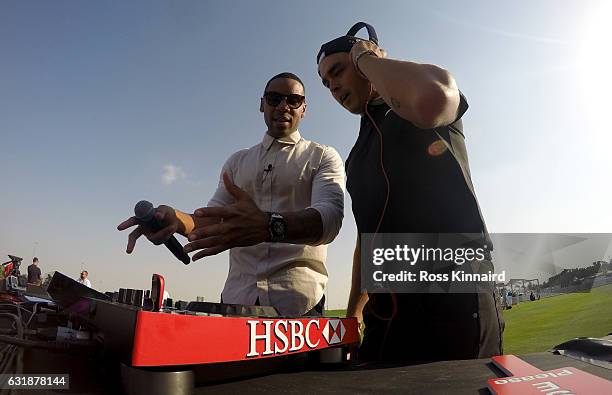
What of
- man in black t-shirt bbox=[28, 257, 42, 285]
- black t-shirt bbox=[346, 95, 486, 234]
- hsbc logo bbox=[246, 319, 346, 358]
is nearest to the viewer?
hsbc logo bbox=[246, 319, 346, 358]

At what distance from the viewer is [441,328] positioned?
1408mm

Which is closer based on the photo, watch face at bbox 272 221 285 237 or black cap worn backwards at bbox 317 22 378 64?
watch face at bbox 272 221 285 237

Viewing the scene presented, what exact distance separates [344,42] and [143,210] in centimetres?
118

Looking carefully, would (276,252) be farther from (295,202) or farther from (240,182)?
(240,182)

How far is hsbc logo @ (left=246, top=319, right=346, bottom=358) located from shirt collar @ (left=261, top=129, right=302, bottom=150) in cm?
119

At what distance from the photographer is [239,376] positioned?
922 millimetres

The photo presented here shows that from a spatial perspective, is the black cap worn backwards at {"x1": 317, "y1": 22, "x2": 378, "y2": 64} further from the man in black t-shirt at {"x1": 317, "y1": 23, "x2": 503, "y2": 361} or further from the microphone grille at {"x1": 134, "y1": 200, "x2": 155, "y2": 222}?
the microphone grille at {"x1": 134, "y1": 200, "x2": 155, "y2": 222}

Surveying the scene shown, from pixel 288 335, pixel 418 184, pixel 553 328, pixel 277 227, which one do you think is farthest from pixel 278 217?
pixel 553 328

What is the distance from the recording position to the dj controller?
0.67 metres

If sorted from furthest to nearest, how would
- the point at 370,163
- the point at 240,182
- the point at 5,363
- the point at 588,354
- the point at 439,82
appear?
the point at 240,182
the point at 370,163
the point at 588,354
the point at 439,82
the point at 5,363

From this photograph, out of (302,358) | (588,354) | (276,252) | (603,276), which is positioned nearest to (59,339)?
(302,358)

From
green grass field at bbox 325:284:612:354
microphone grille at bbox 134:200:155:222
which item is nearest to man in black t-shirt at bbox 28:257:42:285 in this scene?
green grass field at bbox 325:284:612:354

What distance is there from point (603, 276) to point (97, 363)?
55763 millimetres

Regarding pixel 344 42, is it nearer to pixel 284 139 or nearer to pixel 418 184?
pixel 284 139
